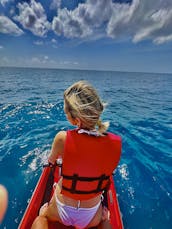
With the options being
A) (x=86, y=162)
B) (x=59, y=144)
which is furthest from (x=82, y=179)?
(x=59, y=144)

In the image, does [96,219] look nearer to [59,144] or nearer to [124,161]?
[59,144]

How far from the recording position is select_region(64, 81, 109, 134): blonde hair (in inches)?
75.1

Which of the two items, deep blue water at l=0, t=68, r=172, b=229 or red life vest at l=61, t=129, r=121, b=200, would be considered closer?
red life vest at l=61, t=129, r=121, b=200

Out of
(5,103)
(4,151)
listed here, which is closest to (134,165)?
(4,151)

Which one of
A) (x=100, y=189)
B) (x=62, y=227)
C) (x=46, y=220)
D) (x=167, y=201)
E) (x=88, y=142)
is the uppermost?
(x=88, y=142)

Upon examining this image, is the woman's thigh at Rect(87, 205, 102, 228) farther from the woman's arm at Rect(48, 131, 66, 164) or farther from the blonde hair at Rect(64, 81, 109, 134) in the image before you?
the blonde hair at Rect(64, 81, 109, 134)

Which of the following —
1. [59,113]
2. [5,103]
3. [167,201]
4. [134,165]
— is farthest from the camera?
[5,103]

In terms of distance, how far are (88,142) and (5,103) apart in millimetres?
9517

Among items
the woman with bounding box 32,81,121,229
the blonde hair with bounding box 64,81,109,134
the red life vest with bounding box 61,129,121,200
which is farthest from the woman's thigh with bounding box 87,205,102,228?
the blonde hair with bounding box 64,81,109,134

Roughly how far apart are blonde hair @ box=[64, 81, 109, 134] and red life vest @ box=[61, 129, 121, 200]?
0.20m

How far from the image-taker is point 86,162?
192cm

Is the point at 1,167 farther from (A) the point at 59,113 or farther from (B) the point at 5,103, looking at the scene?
(B) the point at 5,103

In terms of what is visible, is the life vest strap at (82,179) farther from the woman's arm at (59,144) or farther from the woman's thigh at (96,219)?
the woman's thigh at (96,219)

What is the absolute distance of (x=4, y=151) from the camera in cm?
517
